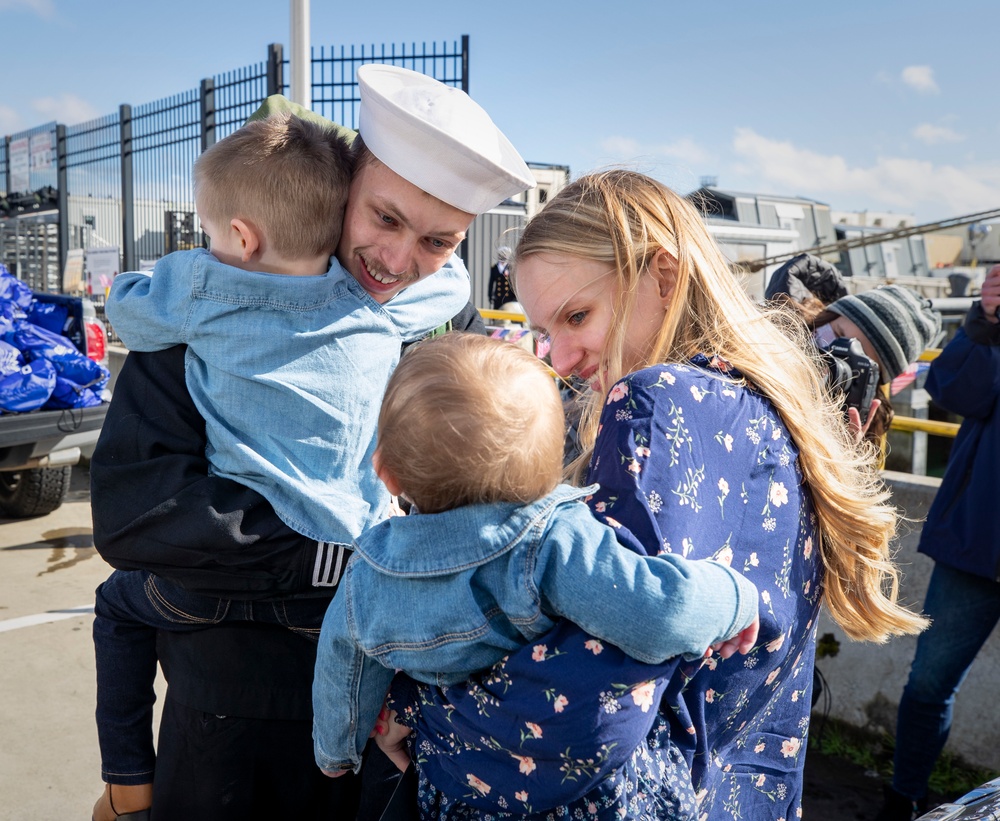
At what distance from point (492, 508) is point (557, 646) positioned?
19 cm

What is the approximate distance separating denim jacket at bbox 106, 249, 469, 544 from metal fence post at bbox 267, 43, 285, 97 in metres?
7.65

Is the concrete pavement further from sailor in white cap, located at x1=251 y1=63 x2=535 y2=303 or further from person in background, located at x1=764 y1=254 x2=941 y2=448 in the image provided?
person in background, located at x1=764 y1=254 x2=941 y2=448

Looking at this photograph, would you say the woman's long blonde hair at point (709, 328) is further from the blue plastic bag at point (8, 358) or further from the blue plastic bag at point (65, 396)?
the blue plastic bag at point (65, 396)

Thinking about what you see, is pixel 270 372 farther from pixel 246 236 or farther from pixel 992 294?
pixel 992 294

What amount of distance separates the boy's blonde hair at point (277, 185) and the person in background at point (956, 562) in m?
2.37

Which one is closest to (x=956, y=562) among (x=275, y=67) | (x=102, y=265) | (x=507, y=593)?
(x=507, y=593)

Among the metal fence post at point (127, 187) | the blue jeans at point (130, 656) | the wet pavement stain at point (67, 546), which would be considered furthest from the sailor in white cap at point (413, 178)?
the metal fence post at point (127, 187)

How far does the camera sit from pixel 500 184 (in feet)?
5.61

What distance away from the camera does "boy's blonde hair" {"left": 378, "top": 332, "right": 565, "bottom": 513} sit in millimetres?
1068

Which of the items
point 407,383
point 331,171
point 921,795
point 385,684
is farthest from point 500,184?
point 921,795

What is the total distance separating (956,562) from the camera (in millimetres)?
2889

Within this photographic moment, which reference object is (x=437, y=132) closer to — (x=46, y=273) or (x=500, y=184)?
(x=500, y=184)

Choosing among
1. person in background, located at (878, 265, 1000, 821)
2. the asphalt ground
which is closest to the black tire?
the asphalt ground

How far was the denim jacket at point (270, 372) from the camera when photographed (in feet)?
4.92
